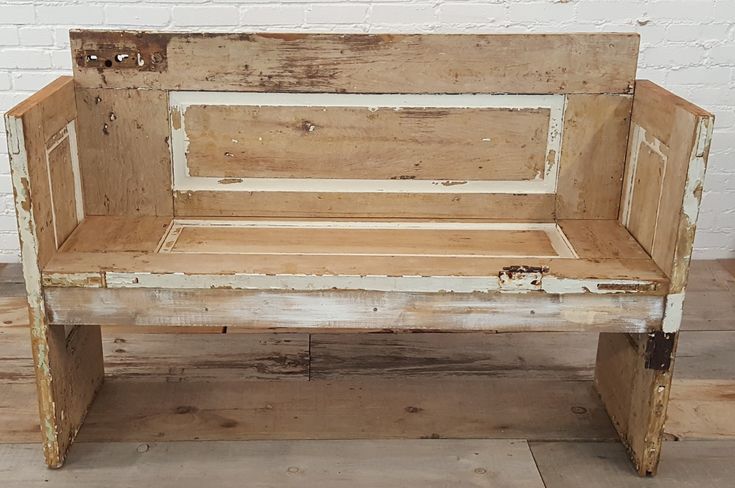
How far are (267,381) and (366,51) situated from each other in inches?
32.9

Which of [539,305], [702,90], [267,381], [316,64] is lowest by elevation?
[267,381]

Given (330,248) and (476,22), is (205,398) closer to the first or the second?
(330,248)

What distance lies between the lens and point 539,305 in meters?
1.66

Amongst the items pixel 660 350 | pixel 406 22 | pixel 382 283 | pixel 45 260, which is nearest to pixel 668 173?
pixel 660 350

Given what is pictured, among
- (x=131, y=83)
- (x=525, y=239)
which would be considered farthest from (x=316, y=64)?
(x=525, y=239)

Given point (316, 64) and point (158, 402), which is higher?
point (316, 64)

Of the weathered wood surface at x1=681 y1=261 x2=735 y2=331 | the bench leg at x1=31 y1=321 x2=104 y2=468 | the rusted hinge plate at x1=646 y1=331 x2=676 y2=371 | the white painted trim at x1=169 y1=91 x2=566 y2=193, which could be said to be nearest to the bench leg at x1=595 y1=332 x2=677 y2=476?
the rusted hinge plate at x1=646 y1=331 x2=676 y2=371

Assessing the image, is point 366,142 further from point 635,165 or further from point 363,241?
point 635,165

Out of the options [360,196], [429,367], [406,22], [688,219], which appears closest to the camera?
[688,219]

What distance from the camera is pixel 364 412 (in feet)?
→ 6.47

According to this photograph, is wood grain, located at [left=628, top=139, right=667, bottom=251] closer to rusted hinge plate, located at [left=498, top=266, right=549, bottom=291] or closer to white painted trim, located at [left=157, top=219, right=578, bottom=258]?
white painted trim, located at [left=157, top=219, right=578, bottom=258]

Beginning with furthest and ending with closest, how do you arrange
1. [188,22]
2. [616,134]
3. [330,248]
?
[188,22] → [616,134] → [330,248]

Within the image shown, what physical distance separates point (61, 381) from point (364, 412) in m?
0.67

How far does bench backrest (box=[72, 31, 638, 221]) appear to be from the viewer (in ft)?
6.25
